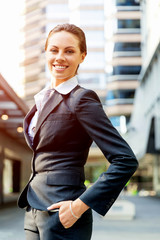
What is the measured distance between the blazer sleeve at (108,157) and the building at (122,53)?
5789 centimetres

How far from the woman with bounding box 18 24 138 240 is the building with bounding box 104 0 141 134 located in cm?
5774

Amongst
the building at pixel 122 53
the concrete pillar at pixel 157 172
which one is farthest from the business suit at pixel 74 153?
the building at pixel 122 53

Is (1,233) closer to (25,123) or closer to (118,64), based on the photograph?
(25,123)

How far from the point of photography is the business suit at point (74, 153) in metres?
1.69

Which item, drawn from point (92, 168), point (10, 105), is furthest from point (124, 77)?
point (10, 105)

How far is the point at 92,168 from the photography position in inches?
2442

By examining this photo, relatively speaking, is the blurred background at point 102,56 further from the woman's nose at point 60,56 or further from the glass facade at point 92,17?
the woman's nose at point 60,56

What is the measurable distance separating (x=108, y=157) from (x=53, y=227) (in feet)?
1.21

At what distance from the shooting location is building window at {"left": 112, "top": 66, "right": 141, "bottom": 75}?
60844mm

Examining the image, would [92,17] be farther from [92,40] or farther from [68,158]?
[68,158]

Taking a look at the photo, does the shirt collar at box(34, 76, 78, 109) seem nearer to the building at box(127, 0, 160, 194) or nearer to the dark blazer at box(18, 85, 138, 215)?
the dark blazer at box(18, 85, 138, 215)

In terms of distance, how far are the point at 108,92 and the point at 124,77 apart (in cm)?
322

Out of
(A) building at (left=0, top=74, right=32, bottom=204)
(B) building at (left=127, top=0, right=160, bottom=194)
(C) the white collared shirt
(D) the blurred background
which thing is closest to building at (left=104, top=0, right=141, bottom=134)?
(D) the blurred background

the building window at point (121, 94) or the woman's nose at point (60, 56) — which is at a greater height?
the woman's nose at point (60, 56)
